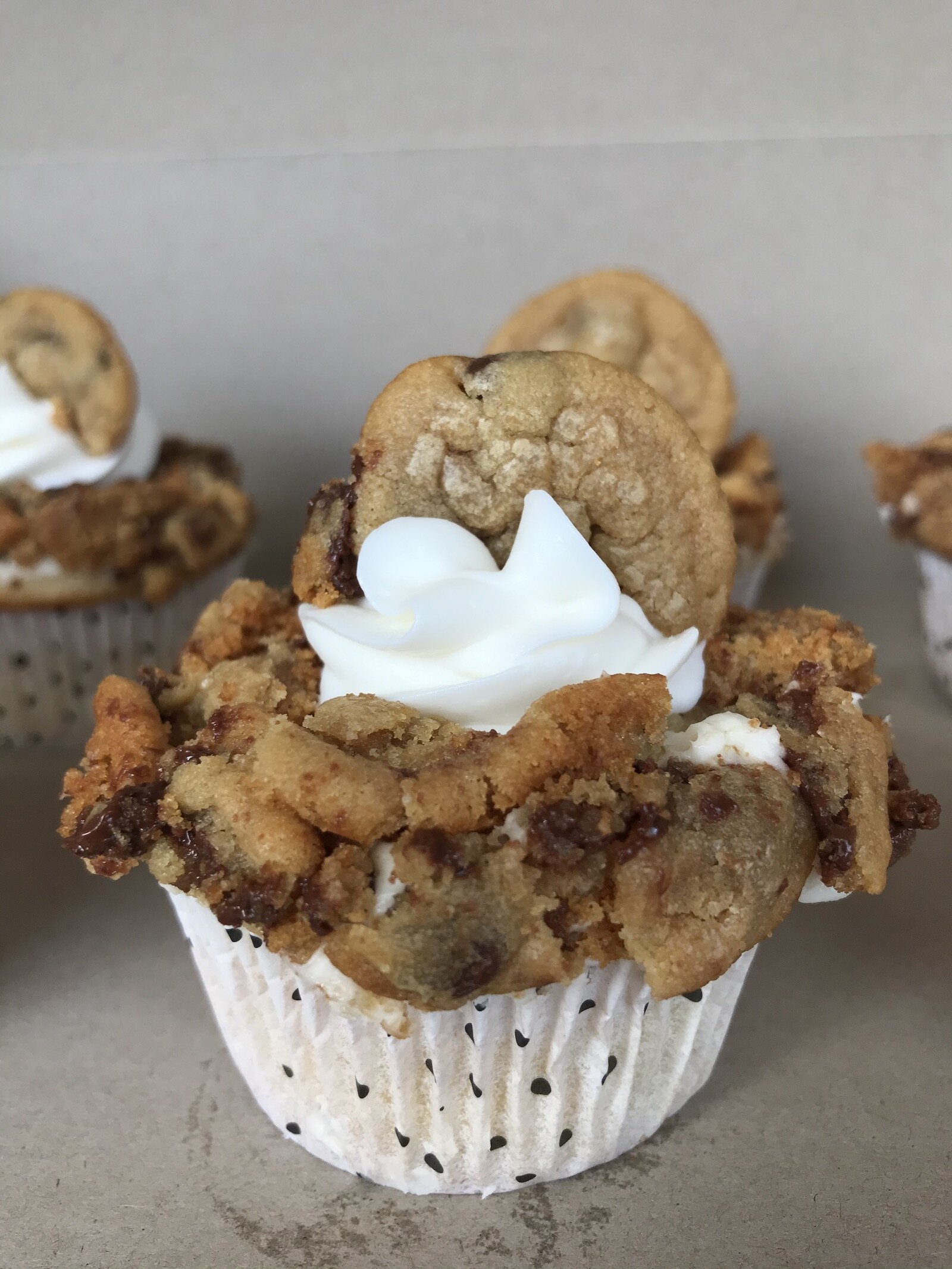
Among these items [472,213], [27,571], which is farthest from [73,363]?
[472,213]

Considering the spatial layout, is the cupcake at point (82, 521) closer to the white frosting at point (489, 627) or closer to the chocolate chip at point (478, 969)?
the white frosting at point (489, 627)

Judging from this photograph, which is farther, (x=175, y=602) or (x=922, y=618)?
(x=922, y=618)

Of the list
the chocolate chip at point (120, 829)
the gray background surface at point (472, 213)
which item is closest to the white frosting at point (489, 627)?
the chocolate chip at point (120, 829)

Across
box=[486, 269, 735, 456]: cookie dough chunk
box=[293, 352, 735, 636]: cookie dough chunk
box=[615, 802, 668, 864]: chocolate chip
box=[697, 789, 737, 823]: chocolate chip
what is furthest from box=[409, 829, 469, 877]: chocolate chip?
box=[486, 269, 735, 456]: cookie dough chunk

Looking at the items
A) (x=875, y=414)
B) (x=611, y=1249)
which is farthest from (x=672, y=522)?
(x=875, y=414)

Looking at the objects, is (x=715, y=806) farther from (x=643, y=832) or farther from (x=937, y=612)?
(x=937, y=612)

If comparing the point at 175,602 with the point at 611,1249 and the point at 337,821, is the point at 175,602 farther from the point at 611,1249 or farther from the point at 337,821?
the point at 611,1249
